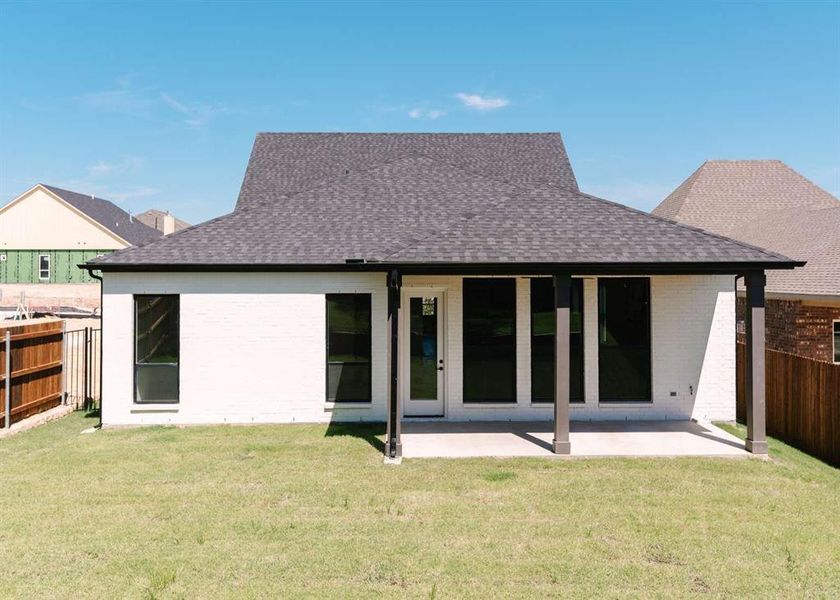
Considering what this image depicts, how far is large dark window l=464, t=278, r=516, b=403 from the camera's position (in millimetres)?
10578

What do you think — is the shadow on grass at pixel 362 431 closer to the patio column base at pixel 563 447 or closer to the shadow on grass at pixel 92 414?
the patio column base at pixel 563 447

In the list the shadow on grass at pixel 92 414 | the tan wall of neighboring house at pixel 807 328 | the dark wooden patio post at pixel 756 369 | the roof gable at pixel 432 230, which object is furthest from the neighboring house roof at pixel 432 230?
the tan wall of neighboring house at pixel 807 328

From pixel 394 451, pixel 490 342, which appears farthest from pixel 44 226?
pixel 394 451

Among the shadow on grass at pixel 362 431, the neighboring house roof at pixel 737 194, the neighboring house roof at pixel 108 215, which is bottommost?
the shadow on grass at pixel 362 431

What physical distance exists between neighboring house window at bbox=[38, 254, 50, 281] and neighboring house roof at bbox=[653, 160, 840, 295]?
42658mm

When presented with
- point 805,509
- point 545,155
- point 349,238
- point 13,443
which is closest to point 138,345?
point 13,443

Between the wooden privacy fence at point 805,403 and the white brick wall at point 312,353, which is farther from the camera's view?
the white brick wall at point 312,353

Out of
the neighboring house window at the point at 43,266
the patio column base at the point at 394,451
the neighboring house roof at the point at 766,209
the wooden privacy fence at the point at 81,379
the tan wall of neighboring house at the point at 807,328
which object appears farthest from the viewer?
the neighboring house window at the point at 43,266

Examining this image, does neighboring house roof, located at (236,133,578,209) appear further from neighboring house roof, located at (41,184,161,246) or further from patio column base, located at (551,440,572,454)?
neighboring house roof, located at (41,184,161,246)

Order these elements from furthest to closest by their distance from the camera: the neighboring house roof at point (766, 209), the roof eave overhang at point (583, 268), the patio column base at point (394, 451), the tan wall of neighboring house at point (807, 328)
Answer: the neighboring house roof at point (766, 209) < the tan wall of neighboring house at point (807, 328) < the roof eave overhang at point (583, 268) < the patio column base at point (394, 451)

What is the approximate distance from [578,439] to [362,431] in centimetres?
402

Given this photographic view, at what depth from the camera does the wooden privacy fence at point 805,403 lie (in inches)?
324

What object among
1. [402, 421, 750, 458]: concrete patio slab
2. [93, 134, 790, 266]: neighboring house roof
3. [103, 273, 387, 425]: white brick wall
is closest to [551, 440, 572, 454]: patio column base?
[402, 421, 750, 458]: concrete patio slab

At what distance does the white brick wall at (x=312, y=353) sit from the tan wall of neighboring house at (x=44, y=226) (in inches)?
1383
